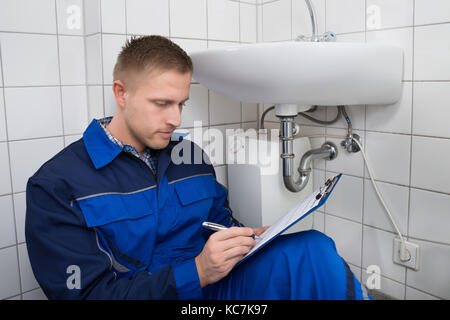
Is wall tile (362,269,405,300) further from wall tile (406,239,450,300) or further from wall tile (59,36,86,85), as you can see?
wall tile (59,36,86,85)

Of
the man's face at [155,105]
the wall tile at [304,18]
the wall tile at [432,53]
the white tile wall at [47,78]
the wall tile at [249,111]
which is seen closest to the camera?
the man's face at [155,105]

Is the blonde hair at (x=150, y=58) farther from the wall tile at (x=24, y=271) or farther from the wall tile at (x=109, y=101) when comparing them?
the wall tile at (x=24, y=271)

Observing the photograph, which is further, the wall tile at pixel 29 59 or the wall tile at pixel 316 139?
the wall tile at pixel 316 139

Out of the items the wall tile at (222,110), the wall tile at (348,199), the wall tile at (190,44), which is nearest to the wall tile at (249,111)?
the wall tile at (222,110)

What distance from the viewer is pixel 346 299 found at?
0.85 meters

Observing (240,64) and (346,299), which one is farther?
(240,64)

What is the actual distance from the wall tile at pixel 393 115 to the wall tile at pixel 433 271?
351 millimetres

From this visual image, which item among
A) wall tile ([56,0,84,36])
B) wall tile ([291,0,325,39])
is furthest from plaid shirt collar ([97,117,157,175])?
wall tile ([291,0,325,39])

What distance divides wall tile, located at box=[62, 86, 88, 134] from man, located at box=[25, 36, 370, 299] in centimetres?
27

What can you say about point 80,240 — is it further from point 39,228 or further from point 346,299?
point 346,299

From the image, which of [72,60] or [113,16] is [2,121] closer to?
[72,60]

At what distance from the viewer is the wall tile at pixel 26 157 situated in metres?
1.25
